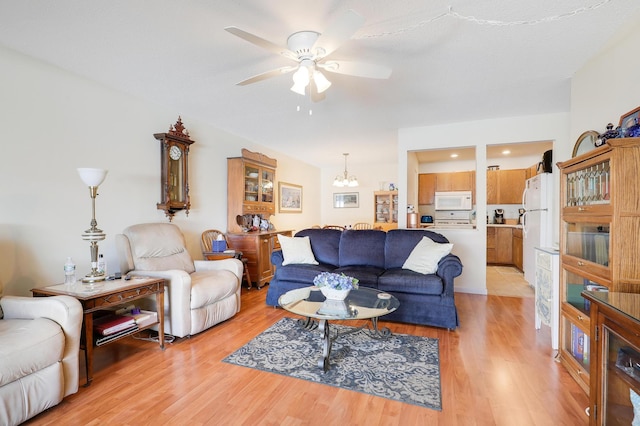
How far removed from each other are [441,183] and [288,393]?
5889 millimetres

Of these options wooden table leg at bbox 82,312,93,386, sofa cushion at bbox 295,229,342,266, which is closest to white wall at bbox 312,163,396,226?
sofa cushion at bbox 295,229,342,266

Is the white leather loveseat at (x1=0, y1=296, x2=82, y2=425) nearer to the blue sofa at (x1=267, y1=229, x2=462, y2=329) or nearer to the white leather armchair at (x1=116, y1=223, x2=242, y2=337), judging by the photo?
the white leather armchair at (x1=116, y1=223, x2=242, y2=337)

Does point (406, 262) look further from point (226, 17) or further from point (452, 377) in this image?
point (226, 17)

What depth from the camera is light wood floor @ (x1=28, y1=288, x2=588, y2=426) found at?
1659 mm

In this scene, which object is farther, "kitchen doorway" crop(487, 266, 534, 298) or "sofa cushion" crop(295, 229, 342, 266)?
"kitchen doorway" crop(487, 266, 534, 298)

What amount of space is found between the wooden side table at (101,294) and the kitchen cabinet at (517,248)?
20.5 feet

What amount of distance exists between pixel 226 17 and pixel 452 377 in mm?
2893

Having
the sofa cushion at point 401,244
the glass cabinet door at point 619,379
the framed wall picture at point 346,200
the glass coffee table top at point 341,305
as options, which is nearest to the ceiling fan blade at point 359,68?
the glass coffee table top at point 341,305

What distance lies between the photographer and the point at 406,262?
3.42 m

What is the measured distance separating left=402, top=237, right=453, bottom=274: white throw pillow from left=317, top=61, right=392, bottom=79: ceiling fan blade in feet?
6.39

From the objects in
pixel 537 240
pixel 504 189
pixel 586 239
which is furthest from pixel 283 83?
pixel 504 189

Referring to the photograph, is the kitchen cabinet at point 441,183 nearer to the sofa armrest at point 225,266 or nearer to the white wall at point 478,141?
the white wall at point 478,141

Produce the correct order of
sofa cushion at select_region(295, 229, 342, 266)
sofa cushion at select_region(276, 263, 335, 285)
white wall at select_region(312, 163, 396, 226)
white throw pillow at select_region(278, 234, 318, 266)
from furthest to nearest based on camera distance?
1. white wall at select_region(312, 163, 396, 226)
2. sofa cushion at select_region(295, 229, 342, 266)
3. white throw pillow at select_region(278, 234, 318, 266)
4. sofa cushion at select_region(276, 263, 335, 285)

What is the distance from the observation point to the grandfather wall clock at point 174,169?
3518mm
